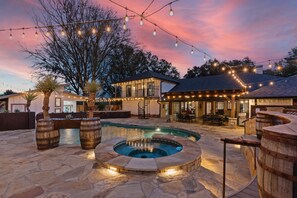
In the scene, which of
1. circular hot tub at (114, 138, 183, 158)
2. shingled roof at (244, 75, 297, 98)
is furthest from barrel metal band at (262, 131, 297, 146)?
shingled roof at (244, 75, 297, 98)

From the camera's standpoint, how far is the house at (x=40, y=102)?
535 inches

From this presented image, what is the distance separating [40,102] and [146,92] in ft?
37.3

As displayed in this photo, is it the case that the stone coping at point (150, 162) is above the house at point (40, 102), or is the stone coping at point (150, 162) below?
below

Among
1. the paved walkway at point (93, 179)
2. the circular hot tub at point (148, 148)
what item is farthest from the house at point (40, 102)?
the paved walkway at point (93, 179)

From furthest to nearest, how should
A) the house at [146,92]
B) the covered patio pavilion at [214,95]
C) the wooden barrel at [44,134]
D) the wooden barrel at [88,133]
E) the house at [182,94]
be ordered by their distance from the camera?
the house at [146,92] < the house at [182,94] < the covered patio pavilion at [214,95] < the wooden barrel at [88,133] < the wooden barrel at [44,134]

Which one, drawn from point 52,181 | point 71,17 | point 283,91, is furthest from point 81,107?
point 283,91

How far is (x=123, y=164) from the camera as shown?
3.86m

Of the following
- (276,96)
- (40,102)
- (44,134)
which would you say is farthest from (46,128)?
(276,96)

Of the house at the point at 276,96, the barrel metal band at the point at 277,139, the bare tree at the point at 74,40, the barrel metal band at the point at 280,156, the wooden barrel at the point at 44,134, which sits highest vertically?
the bare tree at the point at 74,40

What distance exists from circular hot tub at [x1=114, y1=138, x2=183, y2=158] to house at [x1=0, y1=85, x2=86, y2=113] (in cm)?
808

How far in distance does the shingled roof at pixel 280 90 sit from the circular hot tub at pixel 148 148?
333 inches

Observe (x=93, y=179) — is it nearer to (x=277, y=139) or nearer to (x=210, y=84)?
(x=277, y=139)

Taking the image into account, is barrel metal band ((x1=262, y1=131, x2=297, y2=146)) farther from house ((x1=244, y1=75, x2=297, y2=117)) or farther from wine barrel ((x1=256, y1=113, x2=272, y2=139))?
house ((x1=244, y1=75, x2=297, y2=117))

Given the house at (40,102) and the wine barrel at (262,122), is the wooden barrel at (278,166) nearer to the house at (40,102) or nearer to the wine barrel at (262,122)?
the wine barrel at (262,122)
